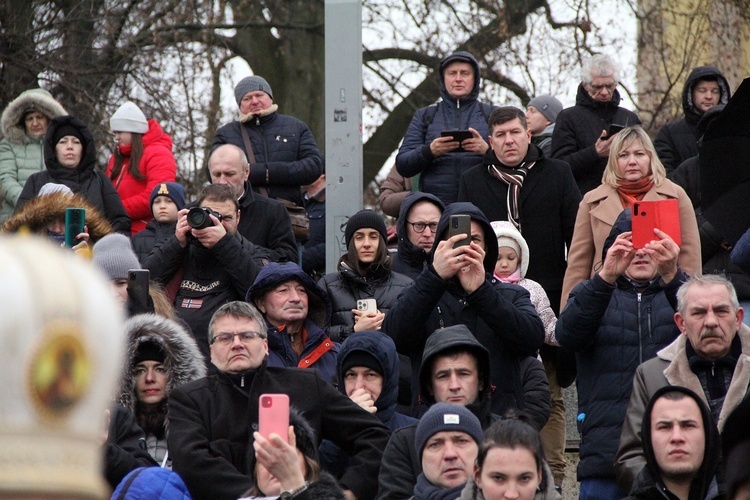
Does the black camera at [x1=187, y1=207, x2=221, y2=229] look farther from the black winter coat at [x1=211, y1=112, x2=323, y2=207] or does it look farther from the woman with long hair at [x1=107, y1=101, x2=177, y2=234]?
the woman with long hair at [x1=107, y1=101, x2=177, y2=234]

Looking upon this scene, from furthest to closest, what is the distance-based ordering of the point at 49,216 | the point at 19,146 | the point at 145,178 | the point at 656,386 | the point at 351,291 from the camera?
the point at 19,146 → the point at 145,178 → the point at 49,216 → the point at 351,291 → the point at 656,386

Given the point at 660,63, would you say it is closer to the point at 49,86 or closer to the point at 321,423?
the point at 49,86

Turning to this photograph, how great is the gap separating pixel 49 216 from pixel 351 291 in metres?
2.04

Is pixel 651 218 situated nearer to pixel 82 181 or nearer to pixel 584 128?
pixel 584 128

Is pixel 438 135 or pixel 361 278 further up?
pixel 438 135

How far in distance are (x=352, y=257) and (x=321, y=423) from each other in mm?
1728

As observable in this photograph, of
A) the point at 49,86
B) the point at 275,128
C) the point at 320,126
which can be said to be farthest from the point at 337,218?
the point at 320,126

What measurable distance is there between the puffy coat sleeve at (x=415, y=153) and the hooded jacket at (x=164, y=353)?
2592 millimetres

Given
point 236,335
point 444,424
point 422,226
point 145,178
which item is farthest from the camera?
point 145,178

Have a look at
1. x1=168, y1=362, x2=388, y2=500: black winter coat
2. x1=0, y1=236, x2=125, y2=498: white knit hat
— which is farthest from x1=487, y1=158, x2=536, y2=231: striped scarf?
x1=0, y1=236, x2=125, y2=498: white knit hat

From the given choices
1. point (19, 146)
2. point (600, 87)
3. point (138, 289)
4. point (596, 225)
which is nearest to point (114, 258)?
point (138, 289)

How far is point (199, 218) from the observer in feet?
24.7

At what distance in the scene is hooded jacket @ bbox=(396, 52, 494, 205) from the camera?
8633mm

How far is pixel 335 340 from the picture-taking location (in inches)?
285
